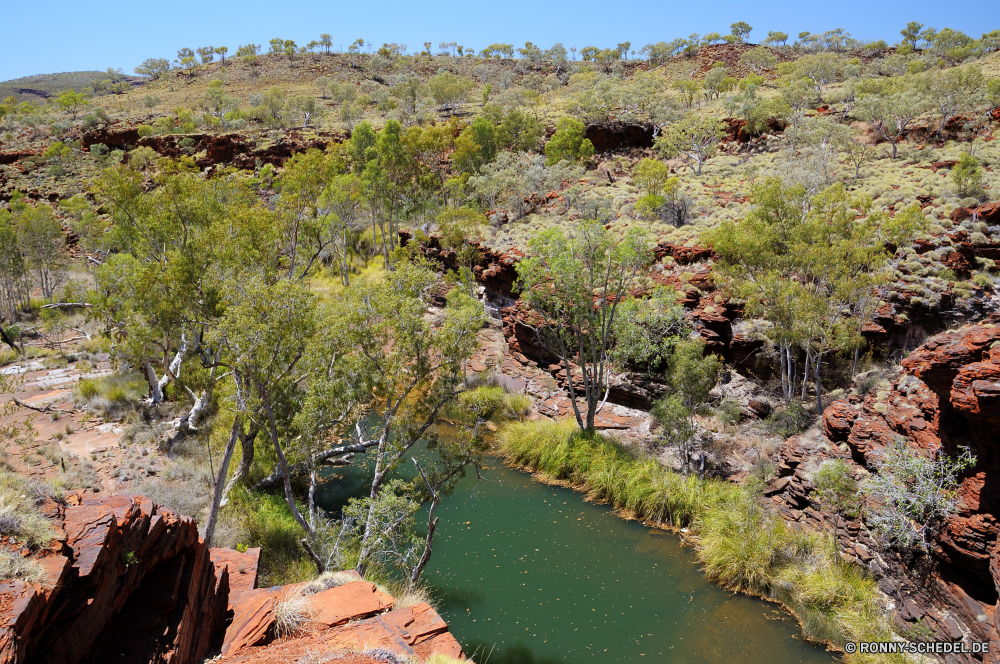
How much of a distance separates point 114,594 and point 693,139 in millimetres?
50141

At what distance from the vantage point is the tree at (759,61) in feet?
262

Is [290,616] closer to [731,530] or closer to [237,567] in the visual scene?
[237,567]

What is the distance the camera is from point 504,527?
61.2 ft

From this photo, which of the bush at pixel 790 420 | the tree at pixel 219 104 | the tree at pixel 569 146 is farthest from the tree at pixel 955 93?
the tree at pixel 219 104

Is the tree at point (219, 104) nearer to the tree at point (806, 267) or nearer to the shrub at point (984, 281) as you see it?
the tree at point (806, 267)

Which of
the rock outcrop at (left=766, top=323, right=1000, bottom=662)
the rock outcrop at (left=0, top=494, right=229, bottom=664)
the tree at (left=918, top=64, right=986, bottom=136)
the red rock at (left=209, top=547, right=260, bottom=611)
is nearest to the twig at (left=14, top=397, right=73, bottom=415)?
the red rock at (left=209, top=547, right=260, bottom=611)

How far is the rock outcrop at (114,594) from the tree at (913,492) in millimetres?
16189

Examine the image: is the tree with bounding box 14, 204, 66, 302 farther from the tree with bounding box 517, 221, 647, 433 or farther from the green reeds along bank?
the green reeds along bank

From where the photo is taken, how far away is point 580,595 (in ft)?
49.8

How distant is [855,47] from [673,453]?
10261 centimetres

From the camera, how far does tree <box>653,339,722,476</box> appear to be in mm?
20781

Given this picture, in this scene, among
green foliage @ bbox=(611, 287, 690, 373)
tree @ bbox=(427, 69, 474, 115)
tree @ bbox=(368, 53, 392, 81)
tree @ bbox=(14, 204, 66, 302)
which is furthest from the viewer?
tree @ bbox=(368, 53, 392, 81)

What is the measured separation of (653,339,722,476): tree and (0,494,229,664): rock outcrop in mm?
16777

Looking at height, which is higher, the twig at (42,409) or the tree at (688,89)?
the tree at (688,89)
